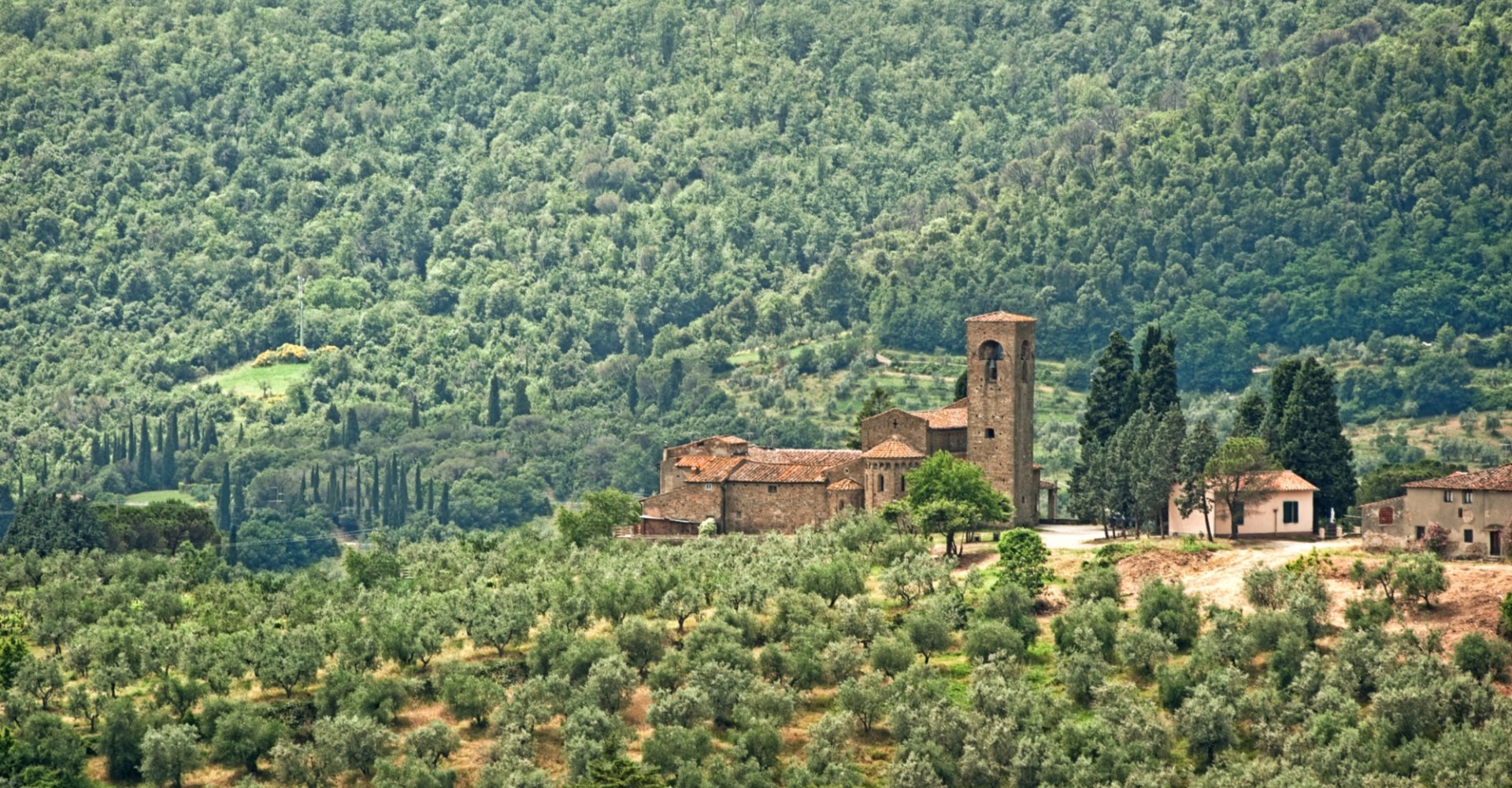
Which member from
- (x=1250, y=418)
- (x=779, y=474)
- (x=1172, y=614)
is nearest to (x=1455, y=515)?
(x=1172, y=614)

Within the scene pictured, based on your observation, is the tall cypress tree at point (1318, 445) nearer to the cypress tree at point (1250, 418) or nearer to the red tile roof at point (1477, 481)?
the cypress tree at point (1250, 418)

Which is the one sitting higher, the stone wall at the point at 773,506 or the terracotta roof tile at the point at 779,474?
the terracotta roof tile at the point at 779,474

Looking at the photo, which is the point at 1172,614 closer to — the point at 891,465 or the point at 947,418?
the point at 891,465

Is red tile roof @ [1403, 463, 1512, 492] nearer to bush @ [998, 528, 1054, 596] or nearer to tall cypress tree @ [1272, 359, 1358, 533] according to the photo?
tall cypress tree @ [1272, 359, 1358, 533]

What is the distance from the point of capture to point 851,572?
124m

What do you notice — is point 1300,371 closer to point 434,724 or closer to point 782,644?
point 782,644

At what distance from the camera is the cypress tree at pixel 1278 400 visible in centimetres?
13588

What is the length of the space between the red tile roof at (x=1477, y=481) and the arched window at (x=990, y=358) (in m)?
23.2

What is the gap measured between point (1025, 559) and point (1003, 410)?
15817 millimetres

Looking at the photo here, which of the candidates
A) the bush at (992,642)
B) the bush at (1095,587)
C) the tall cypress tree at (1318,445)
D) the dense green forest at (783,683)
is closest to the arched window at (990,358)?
the tall cypress tree at (1318,445)

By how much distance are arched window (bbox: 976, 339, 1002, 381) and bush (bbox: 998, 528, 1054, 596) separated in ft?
43.5

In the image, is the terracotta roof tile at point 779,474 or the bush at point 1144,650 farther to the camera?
the terracotta roof tile at point 779,474

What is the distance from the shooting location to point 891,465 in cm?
Result: 13638

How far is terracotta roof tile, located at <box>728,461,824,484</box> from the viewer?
5458 inches
